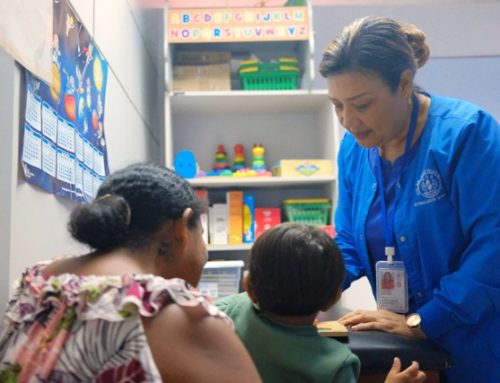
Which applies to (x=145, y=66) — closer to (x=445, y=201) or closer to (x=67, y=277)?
(x=445, y=201)

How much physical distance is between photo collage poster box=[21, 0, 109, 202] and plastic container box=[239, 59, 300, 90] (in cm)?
114

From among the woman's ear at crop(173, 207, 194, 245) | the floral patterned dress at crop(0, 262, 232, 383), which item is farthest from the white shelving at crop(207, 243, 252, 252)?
the floral patterned dress at crop(0, 262, 232, 383)

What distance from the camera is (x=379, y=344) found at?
3.37 feet

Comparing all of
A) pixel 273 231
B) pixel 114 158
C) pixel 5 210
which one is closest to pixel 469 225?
pixel 273 231

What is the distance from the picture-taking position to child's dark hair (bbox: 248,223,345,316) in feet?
3.29

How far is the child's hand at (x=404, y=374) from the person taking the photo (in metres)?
0.95

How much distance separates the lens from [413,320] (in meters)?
1.16

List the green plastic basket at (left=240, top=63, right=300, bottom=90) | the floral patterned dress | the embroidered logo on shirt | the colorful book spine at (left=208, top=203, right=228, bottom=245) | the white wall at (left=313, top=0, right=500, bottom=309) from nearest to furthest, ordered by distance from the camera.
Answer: the floral patterned dress
the embroidered logo on shirt
the colorful book spine at (left=208, top=203, right=228, bottom=245)
the green plastic basket at (left=240, top=63, right=300, bottom=90)
the white wall at (left=313, top=0, right=500, bottom=309)

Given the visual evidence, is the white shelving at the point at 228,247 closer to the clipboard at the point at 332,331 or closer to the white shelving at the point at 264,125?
the white shelving at the point at 264,125

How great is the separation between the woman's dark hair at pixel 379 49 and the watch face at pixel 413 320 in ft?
1.75

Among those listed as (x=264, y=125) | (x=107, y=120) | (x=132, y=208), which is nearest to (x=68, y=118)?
(x=107, y=120)

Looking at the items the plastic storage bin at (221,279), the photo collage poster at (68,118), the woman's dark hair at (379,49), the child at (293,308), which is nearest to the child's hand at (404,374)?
the child at (293,308)

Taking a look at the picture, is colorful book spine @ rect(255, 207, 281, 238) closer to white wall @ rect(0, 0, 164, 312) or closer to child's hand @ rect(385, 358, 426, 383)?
white wall @ rect(0, 0, 164, 312)

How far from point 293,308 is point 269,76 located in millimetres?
1976
